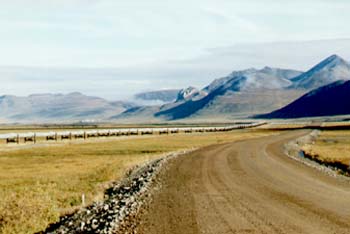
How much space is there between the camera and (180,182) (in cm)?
3247

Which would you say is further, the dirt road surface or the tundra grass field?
the tundra grass field

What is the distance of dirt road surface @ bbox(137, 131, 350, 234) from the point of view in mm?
18734

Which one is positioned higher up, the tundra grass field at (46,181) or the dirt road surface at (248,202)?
the dirt road surface at (248,202)

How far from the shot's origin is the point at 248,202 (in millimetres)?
23969

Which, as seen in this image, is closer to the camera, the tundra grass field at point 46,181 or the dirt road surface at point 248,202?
the dirt road surface at point 248,202

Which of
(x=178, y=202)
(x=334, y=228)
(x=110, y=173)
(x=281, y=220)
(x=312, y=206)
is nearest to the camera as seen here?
(x=334, y=228)

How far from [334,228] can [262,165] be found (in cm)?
2467

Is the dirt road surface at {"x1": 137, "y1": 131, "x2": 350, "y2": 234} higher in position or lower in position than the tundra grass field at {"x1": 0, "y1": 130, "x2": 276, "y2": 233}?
higher

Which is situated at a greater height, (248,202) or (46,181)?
(248,202)

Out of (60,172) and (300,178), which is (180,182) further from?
(60,172)

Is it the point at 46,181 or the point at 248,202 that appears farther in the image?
the point at 46,181

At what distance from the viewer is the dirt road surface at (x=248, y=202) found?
18734mm

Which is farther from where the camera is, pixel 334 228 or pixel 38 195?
pixel 38 195

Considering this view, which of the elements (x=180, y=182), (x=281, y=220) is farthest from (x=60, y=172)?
(x=281, y=220)
